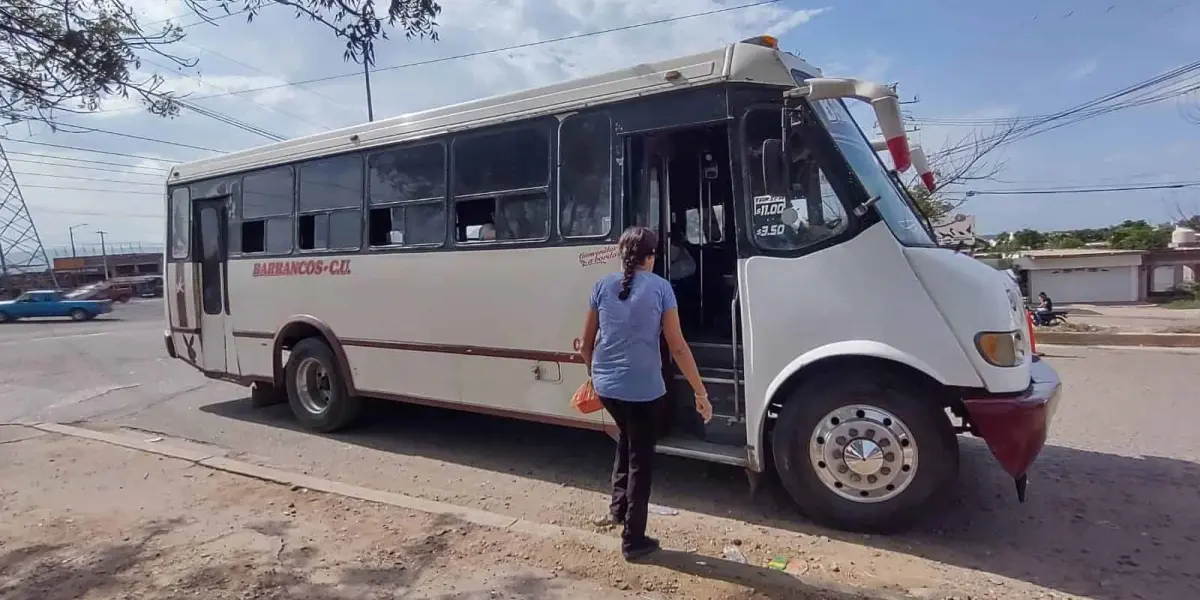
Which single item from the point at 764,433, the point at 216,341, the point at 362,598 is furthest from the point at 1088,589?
the point at 216,341

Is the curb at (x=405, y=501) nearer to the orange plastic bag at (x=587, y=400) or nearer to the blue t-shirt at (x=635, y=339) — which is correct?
the orange plastic bag at (x=587, y=400)

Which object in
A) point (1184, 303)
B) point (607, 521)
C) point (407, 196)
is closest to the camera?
point (607, 521)

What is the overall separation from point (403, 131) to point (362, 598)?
4.12m

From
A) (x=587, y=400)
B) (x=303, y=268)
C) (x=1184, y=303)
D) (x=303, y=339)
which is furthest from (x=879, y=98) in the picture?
(x=1184, y=303)

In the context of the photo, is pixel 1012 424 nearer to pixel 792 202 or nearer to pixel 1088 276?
pixel 792 202

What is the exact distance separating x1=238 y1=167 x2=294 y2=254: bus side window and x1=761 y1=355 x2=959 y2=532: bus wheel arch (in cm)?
Answer: 540

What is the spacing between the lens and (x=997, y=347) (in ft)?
14.2

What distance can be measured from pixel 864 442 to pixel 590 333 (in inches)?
67.7

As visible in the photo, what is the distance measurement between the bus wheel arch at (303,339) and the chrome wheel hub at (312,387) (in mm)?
227

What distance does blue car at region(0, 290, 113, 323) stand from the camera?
31.7 meters

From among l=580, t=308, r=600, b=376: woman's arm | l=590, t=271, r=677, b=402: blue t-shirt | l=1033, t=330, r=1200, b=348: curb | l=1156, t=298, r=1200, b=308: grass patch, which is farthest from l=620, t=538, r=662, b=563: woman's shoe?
l=1156, t=298, r=1200, b=308: grass patch

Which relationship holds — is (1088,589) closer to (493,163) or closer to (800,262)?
(800,262)

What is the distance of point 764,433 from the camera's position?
497 centimetres

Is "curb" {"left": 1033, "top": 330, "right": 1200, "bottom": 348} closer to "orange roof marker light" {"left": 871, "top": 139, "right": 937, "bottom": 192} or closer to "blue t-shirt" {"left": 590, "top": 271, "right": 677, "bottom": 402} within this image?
"orange roof marker light" {"left": 871, "top": 139, "right": 937, "bottom": 192}
